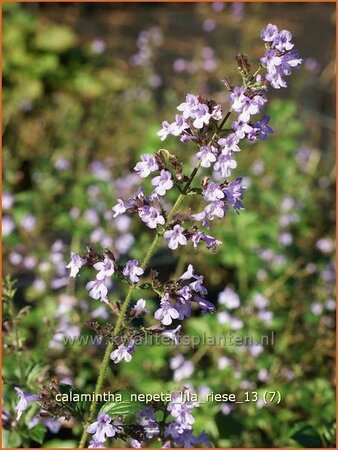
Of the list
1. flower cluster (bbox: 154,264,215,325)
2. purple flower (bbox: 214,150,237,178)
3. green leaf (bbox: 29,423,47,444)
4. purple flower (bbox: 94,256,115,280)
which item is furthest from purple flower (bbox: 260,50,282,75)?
green leaf (bbox: 29,423,47,444)

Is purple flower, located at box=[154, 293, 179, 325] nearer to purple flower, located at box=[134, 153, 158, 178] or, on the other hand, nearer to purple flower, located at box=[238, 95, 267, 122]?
purple flower, located at box=[134, 153, 158, 178]

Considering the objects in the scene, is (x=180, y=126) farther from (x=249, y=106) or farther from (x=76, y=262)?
(x=76, y=262)

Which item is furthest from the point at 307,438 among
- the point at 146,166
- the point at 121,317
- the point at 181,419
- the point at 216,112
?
the point at 216,112

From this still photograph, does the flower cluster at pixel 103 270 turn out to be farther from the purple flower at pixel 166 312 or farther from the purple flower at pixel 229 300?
the purple flower at pixel 229 300

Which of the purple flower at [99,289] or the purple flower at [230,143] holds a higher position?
the purple flower at [230,143]

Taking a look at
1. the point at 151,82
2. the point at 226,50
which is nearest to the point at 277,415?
the point at 151,82

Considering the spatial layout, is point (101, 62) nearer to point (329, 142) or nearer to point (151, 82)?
point (151, 82)

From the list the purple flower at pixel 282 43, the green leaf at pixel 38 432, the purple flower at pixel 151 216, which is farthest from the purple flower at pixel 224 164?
the green leaf at pixel 38 432
